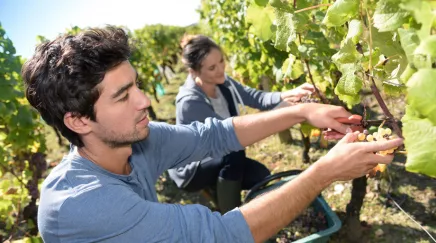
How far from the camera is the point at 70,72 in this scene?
1610mm

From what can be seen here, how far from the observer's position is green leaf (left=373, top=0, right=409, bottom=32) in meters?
0.94

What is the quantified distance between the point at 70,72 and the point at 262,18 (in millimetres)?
920

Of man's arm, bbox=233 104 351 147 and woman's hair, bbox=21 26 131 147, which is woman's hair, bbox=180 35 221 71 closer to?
man's arm, bbox=233 104 351 147

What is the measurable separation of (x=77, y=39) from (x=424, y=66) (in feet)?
4.97

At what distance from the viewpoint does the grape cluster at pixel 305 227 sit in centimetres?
290

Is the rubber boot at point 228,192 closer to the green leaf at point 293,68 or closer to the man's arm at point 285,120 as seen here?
the man's arm at point 285,120

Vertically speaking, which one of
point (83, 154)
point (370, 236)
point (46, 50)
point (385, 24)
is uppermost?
point (385, 24)

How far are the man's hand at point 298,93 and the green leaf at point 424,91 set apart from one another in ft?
5.72

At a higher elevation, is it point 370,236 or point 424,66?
point 424,66

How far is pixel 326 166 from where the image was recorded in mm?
1457

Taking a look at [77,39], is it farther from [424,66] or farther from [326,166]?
[424,66]

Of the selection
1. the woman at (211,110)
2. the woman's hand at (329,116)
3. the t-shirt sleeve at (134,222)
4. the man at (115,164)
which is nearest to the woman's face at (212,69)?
the woman at (211,110)

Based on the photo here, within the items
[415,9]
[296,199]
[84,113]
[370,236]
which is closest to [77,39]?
[84,113]

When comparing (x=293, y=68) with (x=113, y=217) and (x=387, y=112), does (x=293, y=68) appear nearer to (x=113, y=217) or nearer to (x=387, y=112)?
(x=387, y=112)
